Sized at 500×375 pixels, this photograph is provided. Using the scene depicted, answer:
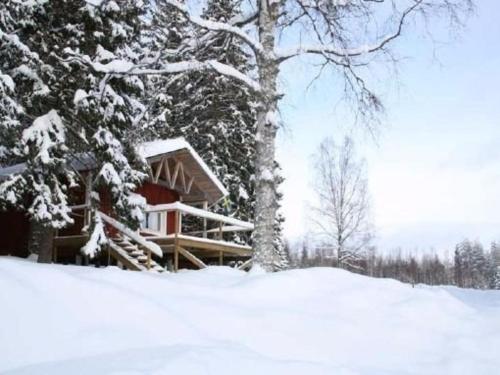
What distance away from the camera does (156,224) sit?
803 inches

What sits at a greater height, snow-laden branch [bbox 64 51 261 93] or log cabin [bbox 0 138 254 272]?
snow-laden branch [bbox 64 51 261 93]

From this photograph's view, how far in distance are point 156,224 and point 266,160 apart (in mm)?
12131

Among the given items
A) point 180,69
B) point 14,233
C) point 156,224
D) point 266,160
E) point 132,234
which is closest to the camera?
point 180,69

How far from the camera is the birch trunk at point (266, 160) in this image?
890cm

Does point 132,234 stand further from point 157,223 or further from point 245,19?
point 245,19

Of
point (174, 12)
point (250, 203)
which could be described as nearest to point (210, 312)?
point (174, 12)

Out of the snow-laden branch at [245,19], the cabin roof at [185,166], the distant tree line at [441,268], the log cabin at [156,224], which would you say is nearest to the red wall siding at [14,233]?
the log cabin at [156,224]

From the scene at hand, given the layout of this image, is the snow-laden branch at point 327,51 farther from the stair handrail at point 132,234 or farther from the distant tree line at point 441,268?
the distant tree line at point 441,268

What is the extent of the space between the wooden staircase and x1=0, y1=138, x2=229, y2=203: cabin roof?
2.42 m

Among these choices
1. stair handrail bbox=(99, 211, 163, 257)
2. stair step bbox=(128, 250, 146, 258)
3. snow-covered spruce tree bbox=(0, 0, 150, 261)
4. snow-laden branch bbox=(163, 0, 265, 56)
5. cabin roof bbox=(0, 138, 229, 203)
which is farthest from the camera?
cabin roof bbox=(0, 138, 229, 203)

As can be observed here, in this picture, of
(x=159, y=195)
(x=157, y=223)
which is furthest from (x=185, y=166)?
(x=157, y=223)

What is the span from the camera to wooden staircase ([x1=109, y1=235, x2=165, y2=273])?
14.9 metres

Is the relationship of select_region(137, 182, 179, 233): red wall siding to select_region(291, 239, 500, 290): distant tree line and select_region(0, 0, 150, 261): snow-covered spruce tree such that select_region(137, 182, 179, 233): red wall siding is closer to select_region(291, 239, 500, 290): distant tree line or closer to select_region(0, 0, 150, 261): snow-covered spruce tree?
select_region(0, 0, 150, 261): snow-covered spruce tree

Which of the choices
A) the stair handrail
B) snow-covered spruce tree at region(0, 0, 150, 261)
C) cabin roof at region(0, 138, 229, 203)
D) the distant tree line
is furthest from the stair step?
the distant tree line
